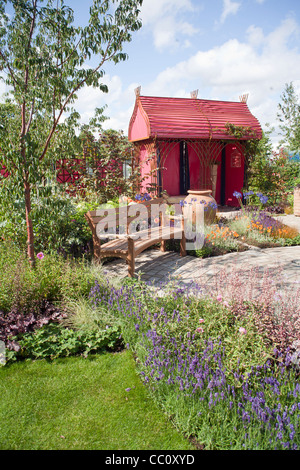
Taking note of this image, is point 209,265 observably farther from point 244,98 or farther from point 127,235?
point 244,98

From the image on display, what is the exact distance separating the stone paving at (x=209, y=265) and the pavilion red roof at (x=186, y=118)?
199 inches

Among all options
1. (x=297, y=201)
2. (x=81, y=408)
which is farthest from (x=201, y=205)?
(x=81, y=408)

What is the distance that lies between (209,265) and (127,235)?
5.17 feet

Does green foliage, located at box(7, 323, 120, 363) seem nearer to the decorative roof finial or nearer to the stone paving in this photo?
the stone paving

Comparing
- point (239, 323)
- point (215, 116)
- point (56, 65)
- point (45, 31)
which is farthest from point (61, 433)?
point (215, 116)

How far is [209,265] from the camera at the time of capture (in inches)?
224

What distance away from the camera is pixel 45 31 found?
13.3 ft

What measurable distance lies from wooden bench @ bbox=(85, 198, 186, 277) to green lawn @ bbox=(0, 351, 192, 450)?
199 cm

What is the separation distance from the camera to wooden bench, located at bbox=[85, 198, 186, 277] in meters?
5.08

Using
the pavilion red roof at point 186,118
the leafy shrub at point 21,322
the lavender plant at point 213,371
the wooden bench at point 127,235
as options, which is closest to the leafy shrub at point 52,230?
the wooden bench at point 127,235

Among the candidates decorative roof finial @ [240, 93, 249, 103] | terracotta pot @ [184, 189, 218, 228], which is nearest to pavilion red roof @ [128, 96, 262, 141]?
decorative roof finial @ [240, 93, 249, 103]

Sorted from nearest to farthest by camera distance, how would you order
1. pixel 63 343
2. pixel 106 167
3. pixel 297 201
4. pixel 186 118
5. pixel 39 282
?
pixel 63 343
pixel 39 282
pixel 106 167
pixel 297 201
pixel 186 118

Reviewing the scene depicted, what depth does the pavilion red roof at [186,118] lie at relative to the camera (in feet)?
33.7
